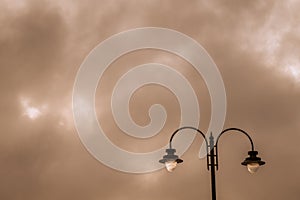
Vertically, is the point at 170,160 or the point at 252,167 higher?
the point at 170,160

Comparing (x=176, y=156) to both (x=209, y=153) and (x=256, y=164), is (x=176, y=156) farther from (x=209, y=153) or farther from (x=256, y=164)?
(x=256, y=164)

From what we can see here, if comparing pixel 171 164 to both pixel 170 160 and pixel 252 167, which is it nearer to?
pixel 170 160

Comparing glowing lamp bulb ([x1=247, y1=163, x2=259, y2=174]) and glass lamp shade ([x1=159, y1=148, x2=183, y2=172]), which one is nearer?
glowing lamp bulb ([x1=247, y1=163, x2=259, y2=174])

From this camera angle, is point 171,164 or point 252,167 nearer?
point 252,167

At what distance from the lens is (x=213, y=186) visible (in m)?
24.8

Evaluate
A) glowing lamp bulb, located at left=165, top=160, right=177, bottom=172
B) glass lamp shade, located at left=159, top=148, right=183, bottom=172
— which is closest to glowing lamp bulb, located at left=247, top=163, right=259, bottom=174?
glass lamp shade, located at left=159, top=148, right=183, bottom=172

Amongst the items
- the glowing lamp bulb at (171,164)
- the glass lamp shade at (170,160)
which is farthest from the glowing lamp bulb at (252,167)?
the glowing lamp bulb at (171,164)

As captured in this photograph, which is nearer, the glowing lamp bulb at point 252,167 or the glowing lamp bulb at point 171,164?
the glowing lamp bulb at point 252,167

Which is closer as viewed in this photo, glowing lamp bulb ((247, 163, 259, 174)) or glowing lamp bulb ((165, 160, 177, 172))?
glowing lamp bulb ((247, 163, 259, 174))

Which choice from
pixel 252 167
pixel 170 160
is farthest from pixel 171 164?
pixel 252 167

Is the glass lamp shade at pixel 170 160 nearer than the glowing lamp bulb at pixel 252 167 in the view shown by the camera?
No

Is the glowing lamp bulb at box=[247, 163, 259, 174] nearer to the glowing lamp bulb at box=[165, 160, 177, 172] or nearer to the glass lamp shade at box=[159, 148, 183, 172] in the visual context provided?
the glass lamp shade at box=[159, 148, 183, 172]

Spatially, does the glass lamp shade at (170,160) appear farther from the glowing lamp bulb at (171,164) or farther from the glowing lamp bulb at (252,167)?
the glowing lamp bulb at (252,167)

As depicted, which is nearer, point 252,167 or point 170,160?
point 252,167
